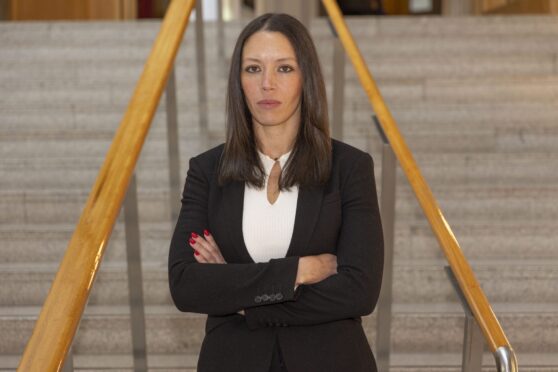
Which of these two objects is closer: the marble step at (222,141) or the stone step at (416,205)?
the stone step at (416,205)

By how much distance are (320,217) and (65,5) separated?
7328 mm

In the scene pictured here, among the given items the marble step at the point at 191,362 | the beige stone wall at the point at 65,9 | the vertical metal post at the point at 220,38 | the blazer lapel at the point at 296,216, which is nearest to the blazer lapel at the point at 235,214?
the blazer lapel at the point at 296,216

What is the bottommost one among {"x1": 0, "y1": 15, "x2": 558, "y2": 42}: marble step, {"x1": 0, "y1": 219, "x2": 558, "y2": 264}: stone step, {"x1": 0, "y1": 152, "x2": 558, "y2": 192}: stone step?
{"x1": 0, "y1": 219, "x2": 558, "y2": 264}: stone step

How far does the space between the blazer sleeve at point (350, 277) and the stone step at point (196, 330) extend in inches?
58.8

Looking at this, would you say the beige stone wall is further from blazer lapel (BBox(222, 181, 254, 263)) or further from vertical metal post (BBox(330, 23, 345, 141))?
blazer lapel (BBox(222, 181, 254, 263))

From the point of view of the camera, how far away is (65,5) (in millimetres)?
8609

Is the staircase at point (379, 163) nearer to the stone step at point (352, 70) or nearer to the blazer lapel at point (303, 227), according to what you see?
the stone step at point (352, 70)

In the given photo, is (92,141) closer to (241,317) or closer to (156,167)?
(156,167)

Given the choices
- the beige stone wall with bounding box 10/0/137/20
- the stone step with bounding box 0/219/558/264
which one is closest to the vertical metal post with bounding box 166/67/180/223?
the stone step with bounding box 0/219/558/264

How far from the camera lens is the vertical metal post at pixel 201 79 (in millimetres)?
4578

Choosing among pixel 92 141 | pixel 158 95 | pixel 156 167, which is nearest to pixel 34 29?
pixel 92 141

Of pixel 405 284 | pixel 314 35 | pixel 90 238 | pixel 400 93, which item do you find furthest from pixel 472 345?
pixel 314 35

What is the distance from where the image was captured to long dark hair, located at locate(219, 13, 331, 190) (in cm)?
187

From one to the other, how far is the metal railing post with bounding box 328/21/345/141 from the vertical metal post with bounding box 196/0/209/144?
773 mm
